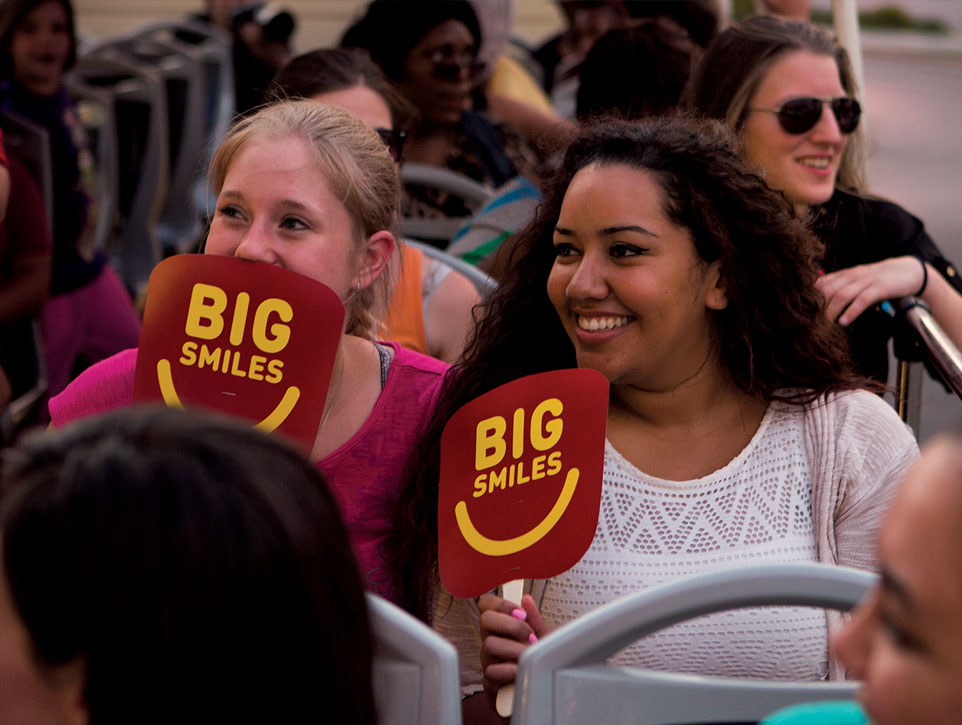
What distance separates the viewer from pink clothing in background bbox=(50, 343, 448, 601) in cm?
174

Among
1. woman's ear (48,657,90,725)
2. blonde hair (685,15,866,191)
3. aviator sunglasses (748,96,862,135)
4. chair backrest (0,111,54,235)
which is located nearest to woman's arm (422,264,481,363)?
blonde hair (685,15,866,191)

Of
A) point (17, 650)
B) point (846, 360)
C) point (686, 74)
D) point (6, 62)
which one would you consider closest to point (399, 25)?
point (686, 74)

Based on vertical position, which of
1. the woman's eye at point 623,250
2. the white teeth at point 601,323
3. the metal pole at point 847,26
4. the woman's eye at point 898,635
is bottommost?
the white teeth at point 601,323

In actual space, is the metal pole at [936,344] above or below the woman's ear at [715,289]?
below

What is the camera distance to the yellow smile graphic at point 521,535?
4.68 feet

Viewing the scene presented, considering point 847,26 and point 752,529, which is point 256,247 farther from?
point 847,26

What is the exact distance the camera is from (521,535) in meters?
1.43

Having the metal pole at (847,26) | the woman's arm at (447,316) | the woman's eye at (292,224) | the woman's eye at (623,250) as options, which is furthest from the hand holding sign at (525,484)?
the metal pole at (847,26)

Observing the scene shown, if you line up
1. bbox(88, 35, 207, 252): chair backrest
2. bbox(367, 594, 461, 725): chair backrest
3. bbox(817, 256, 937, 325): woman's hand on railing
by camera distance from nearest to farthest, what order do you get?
1. bbox(367, 594, 461, 725): chair backrest
2. bbox(817, 256, 937, 325): woman's hand on railing
3. bbox(88, 35, 207, 252): chair backrest

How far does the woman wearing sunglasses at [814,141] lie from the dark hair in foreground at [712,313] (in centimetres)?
54

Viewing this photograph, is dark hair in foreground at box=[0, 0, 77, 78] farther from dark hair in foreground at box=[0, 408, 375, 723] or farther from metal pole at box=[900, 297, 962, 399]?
dark hair in foreground at box=[0, 408, 375, 723]

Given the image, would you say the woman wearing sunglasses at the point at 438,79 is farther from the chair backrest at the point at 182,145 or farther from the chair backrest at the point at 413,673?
the chair backrest at the point at 413,673

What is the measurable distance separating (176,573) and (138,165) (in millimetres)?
4602

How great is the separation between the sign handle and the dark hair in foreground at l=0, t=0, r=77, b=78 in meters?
3.15
